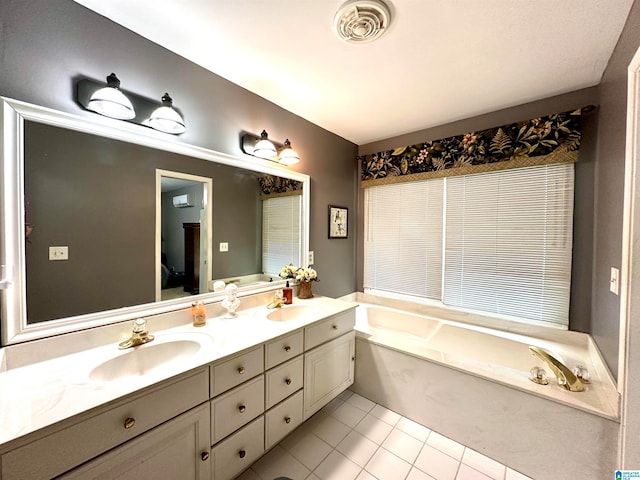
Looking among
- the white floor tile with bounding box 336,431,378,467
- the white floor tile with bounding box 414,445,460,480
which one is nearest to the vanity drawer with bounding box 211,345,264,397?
the white floor tile with bounding box 336,431,378,467

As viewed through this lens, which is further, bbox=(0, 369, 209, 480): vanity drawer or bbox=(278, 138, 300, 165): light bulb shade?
bbox=(278, 138, 300, 165): light bulb shade

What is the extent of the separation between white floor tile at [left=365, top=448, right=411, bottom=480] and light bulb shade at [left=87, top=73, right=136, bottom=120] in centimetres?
234

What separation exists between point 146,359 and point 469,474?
1890 mm

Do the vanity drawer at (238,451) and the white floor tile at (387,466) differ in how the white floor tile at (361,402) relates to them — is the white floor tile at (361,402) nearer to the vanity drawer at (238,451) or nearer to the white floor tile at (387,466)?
the white floor tile at (387,466)

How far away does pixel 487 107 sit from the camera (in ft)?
6.77

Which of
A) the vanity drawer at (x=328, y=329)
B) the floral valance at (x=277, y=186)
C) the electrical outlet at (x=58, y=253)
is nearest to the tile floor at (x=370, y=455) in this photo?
the vanity drawer at (x=328, y=329)

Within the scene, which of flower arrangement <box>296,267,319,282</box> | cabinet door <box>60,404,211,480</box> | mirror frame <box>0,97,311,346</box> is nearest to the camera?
cabinet door <box>60,404,211,480</box>

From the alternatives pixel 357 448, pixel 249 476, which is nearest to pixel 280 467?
pixel 249 476

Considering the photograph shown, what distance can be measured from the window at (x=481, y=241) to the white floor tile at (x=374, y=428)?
126cm

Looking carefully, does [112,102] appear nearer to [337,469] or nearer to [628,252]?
[337,469]

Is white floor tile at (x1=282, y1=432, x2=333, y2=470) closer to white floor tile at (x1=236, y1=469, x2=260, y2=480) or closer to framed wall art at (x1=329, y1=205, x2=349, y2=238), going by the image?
white floor tile at (x1=236, y1=469, x2=260, y2=480)

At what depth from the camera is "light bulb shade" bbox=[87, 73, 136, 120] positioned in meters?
1.13

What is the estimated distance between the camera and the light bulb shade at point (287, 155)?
1995 mm

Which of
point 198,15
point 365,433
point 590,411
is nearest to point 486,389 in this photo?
point 590,411
